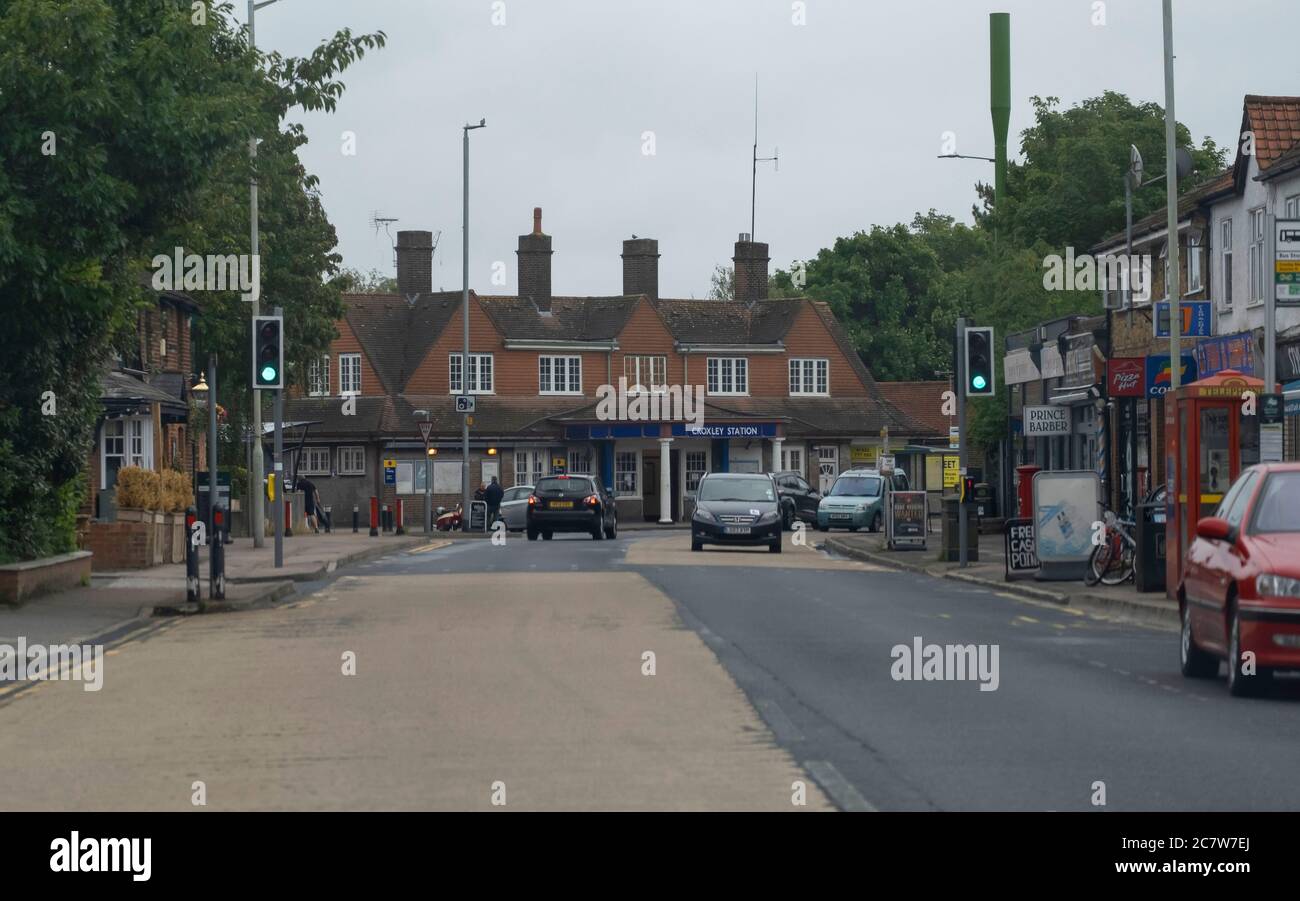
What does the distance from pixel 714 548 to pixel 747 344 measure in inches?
1478

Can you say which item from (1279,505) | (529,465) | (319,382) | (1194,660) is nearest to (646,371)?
(529,465)

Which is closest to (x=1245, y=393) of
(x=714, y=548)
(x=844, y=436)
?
(x=714, y=548)

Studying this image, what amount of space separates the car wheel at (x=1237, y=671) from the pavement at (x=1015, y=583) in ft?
22.8

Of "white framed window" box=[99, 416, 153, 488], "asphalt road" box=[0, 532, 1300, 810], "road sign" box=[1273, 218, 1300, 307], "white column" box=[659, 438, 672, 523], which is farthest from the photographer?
"white column" box=[659, 438, 672, 523]

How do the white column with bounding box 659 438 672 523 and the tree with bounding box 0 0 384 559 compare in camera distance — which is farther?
the white column with bounding box 659 438 672 523

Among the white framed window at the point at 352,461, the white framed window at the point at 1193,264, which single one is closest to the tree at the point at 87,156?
the white framed window at the point at 1193,264

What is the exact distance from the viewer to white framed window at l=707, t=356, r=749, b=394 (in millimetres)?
78625

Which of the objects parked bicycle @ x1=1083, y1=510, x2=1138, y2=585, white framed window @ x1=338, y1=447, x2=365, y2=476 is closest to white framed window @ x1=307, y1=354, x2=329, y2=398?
white framed window @ x1=338, y1=447, x2=365, y2=476

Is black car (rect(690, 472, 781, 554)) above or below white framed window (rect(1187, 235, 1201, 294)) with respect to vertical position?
below

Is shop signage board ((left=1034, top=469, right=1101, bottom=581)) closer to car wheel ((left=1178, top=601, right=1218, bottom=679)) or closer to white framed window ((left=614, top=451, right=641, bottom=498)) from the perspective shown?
car wheel ((left=1178, top=601, right=1218, bottom=679))

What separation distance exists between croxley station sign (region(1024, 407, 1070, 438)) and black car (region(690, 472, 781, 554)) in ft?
29.2

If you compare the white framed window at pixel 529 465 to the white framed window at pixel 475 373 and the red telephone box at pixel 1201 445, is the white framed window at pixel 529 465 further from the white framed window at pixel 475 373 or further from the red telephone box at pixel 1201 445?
the red telephone box at pixel 1201 445

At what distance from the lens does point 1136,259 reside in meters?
44.2

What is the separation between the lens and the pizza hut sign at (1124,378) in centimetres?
3238
